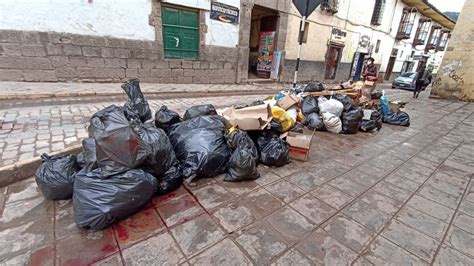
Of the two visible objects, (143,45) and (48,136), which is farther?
(143,45)

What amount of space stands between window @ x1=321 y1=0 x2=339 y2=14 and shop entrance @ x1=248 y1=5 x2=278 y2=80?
10.3ft

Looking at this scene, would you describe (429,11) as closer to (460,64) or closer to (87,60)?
(460,64)

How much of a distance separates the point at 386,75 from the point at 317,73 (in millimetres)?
11181

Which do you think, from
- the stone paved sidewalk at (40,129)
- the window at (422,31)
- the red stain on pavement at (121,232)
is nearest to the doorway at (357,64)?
the window at (422,31)

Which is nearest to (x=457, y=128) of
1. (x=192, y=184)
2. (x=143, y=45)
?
(x=192, y=184)

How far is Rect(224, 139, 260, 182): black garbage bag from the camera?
7.75 feet

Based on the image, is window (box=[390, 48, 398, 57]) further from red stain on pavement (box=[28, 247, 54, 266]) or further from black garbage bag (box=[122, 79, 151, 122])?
red stain on pavement (box=[28, 247, 54, 266])

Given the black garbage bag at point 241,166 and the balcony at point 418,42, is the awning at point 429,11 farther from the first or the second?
the black garbage bag at point 241,166

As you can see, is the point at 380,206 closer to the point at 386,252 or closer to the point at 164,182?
the point at 386,252

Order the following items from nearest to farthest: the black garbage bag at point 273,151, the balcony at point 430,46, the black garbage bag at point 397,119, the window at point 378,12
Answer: the black garbage bag at point 273,151 → the black garbage bag at point 397,119 → the window at point 378,12 → the balcony at point 430,46

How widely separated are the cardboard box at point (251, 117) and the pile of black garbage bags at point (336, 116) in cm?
170

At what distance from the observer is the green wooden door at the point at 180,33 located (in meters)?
7.38

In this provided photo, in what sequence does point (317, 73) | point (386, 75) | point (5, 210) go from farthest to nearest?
point (386, 75) → point (317, 73) → point (5, 210)

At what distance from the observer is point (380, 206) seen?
2.17 m
